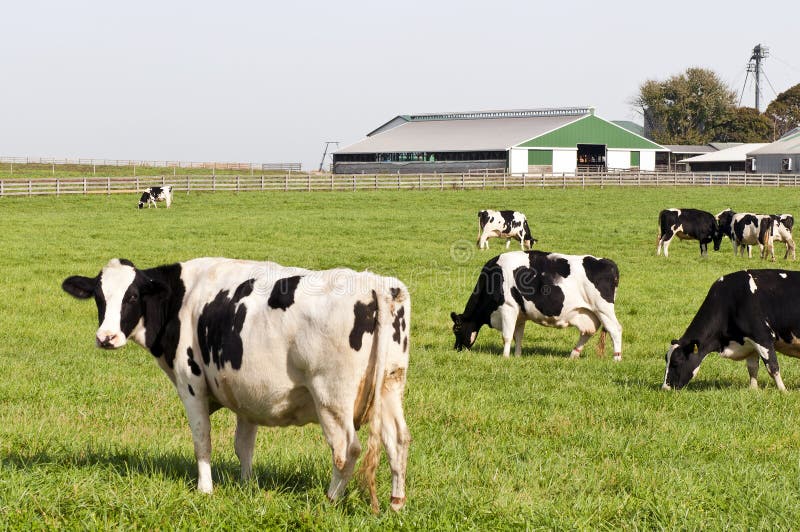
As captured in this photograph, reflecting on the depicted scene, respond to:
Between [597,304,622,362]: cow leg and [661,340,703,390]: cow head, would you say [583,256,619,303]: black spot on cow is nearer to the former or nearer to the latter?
[597,304,622,362]: cow leg

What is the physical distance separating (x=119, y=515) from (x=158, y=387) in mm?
4877

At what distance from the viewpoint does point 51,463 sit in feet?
20.6

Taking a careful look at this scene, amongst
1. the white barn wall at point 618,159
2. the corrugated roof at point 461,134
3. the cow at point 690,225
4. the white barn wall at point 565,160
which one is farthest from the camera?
the white barn wall at point 618,159

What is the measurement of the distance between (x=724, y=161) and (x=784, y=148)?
7.40 m

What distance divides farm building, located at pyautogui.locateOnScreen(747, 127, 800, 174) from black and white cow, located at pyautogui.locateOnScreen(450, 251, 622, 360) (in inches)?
3007

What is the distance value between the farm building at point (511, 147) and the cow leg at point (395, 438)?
66388mm

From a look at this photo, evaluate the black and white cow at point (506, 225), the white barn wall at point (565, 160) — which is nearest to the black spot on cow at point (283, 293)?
the black and white cow at point (506, 225)

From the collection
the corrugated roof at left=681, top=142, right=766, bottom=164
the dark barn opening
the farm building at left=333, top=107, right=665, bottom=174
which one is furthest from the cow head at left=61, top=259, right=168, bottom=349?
the corrugated roof at left=681, top=142, right=766, bottom=164

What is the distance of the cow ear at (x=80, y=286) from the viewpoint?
626 centimetres

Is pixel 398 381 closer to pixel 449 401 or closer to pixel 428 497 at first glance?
pixel 428 497

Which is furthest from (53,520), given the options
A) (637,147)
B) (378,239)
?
(637,147)

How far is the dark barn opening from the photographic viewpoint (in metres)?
78.6

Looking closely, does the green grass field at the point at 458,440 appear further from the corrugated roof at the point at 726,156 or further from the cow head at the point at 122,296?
the corrugated roof at the point at 726,156

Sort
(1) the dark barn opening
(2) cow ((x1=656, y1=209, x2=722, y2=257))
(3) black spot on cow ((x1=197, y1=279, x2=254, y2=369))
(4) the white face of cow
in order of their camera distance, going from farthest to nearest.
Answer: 1. (1) the dark barn opening
2. (2) cow ((x1=656, y1=209, x2=722, y2=257))
3. (4) the white face of cow
4. (3) black spot on cow ((x1=197, y1=279, x2=254, y2=369))
